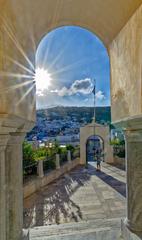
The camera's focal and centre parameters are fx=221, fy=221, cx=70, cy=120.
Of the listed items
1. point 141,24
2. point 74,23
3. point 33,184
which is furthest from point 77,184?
point 141,24

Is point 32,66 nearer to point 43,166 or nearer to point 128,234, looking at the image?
point 128,234

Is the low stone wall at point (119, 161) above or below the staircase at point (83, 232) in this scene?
below

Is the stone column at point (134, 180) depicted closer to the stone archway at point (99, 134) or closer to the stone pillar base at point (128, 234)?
the stone pillar base at point (128, 234)

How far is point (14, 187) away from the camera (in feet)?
9.95

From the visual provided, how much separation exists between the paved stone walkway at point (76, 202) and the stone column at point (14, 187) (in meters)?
2.83

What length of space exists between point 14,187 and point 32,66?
6.41 ft

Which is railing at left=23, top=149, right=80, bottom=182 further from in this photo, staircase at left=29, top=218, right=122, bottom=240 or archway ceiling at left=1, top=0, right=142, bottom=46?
archway ceiling at left=1, top=0, right=142, bottom=46

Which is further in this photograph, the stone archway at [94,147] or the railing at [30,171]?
the stone archway at [94,147]

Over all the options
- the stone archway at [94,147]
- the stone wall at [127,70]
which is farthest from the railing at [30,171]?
the stone archway at [94,147]

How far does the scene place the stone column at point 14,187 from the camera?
295 cm

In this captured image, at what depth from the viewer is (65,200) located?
26.4 feet

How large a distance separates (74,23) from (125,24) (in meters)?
0.99

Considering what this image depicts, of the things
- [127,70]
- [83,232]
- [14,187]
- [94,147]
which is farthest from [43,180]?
[94,147]

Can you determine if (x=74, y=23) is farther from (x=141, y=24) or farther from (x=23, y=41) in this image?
(x=141, y=24)
